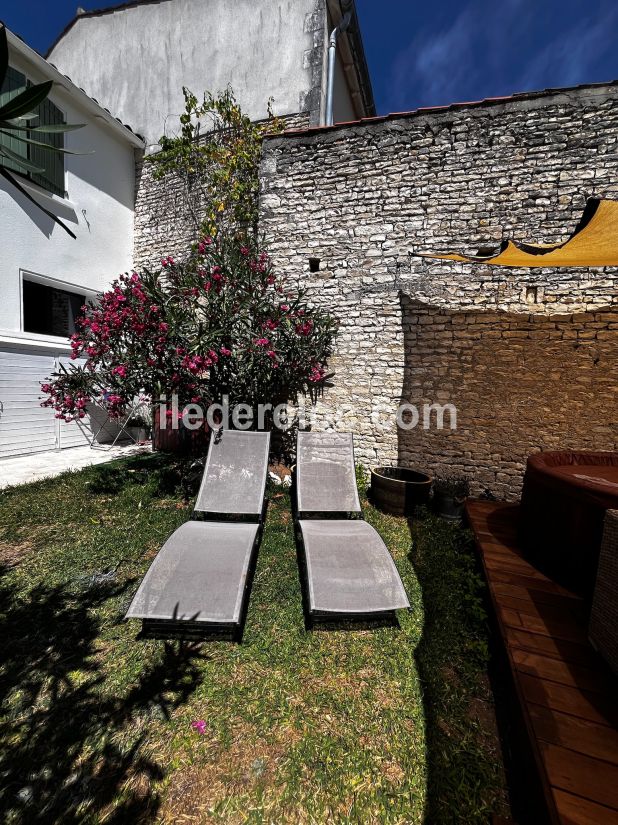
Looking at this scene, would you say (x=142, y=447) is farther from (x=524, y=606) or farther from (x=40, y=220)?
(x=524, y=606)

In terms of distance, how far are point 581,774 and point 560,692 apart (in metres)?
0.41

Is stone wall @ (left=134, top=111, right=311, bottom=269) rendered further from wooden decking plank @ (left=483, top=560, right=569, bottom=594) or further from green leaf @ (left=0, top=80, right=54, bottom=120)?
wooden decking plank @ (left=483, top=560, right=569, bottom=594)

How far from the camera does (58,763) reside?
1723mm

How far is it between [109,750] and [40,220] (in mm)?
7984

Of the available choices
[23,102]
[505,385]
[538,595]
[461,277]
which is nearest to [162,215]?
[461,277]

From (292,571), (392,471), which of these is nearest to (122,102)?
(392,471)

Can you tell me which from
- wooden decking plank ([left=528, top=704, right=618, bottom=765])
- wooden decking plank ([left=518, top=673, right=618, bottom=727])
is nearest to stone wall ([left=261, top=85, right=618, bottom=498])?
wooden decking plank ([left=518, top=673, right=618, bottom=727])

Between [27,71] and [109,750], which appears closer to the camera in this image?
[109,750]

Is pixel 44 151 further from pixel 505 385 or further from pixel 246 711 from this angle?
pixel 246 711

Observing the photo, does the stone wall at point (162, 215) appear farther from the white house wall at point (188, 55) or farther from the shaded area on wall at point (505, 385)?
the shaded area on wall at point (505, 385)

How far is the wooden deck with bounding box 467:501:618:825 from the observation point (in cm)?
142

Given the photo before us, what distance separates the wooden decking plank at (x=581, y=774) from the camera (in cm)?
141

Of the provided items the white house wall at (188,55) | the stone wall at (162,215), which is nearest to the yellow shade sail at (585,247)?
the white house wall at (188,55)

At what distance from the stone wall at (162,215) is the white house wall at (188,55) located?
1.08 metres
